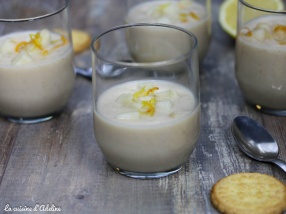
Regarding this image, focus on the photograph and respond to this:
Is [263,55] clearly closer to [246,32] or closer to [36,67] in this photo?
[246,32]

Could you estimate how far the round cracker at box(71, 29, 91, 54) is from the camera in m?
2.69

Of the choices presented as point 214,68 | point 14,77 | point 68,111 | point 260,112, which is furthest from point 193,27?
point 14,77

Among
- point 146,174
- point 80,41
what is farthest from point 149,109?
point 80,41

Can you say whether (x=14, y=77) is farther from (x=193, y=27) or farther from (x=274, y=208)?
(x=274, y=208)

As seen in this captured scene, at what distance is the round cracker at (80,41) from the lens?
8.84ft

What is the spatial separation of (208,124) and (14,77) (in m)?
0.67

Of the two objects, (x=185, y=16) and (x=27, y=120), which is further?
(x=185, y=16)

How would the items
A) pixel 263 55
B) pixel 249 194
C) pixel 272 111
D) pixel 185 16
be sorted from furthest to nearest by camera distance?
1. pixel 185 16
2. pixel 272 111
3. pixel 263 55
4. pixel 249 194

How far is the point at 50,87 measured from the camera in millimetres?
2152

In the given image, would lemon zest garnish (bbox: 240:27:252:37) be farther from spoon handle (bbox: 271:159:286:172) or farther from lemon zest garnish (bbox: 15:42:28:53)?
lemon zest garnish (bbox: 15:42:28:53)

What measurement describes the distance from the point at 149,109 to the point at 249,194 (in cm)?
36

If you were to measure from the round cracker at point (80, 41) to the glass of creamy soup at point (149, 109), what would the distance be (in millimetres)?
790

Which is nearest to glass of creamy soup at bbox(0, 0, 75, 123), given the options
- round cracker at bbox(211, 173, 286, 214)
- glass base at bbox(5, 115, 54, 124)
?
glass base at bbox(5, 115, 54, 124)

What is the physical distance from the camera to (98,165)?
192 centimetres
